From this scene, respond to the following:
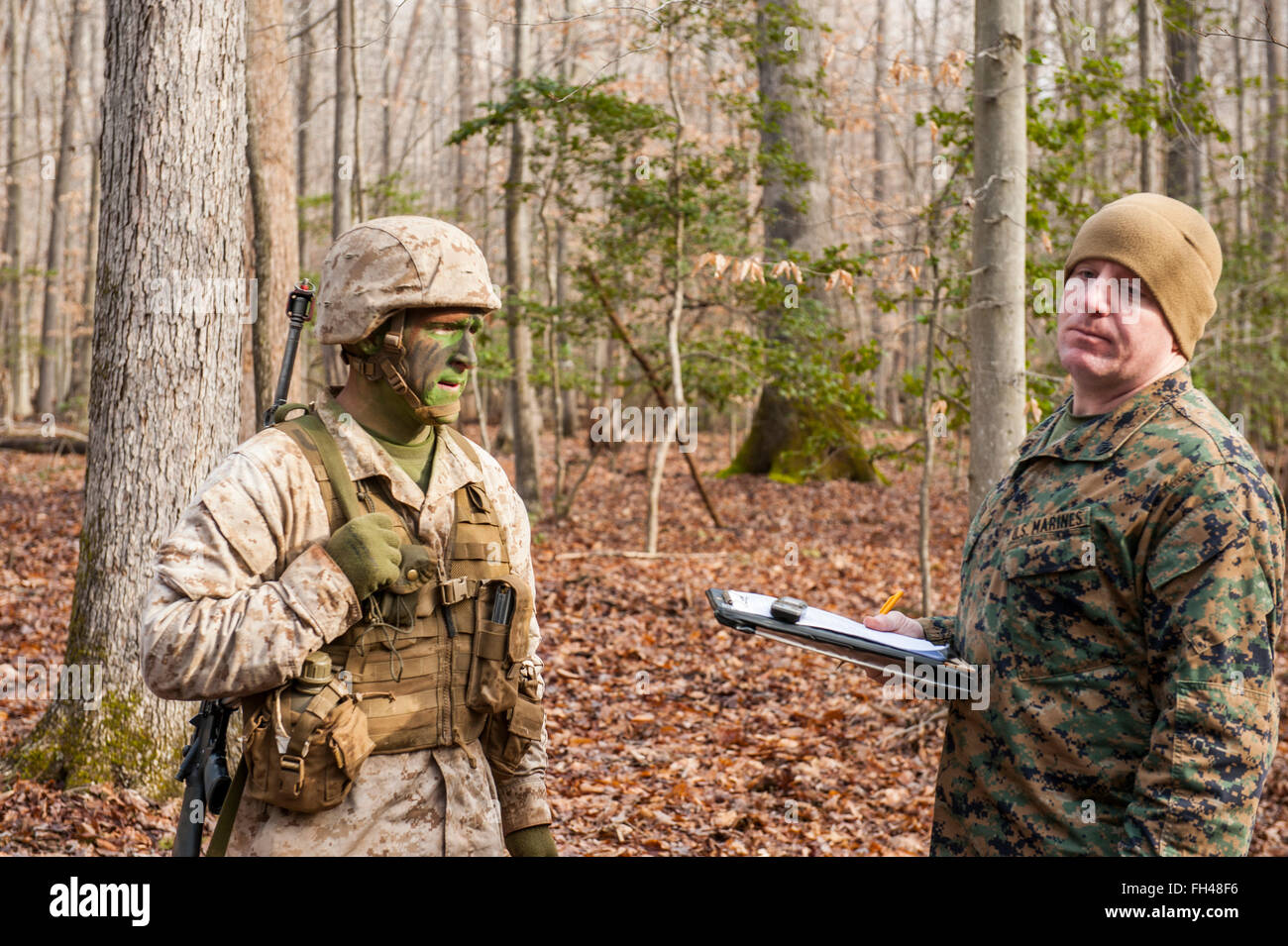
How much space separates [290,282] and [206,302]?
3.76 meters

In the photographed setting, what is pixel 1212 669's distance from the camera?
1916 millimetres

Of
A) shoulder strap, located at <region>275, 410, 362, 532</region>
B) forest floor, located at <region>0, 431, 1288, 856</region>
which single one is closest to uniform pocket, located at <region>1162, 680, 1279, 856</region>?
shoulder strap, located at <region>275, 410, 362, 532</region>

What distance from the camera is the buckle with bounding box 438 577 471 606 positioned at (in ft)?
7.70

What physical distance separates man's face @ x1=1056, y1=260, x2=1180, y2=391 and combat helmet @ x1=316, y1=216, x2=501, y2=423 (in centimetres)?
144

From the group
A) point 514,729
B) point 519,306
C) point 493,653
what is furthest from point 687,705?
point 519,306

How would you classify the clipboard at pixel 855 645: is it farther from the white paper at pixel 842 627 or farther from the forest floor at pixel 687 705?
the forest floor at pixel 687 705

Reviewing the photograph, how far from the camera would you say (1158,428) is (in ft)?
7.02

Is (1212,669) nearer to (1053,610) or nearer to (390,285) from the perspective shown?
(1053,610)

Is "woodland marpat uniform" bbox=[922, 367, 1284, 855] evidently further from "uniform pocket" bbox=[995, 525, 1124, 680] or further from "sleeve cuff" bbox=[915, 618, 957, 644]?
"sleeve cuff" bbox=[915, 618, 957, 644]

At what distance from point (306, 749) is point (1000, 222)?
4576 mm

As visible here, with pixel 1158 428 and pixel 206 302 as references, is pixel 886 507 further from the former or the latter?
pixel 1158 428

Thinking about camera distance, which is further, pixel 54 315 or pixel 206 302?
pixel 54 315
